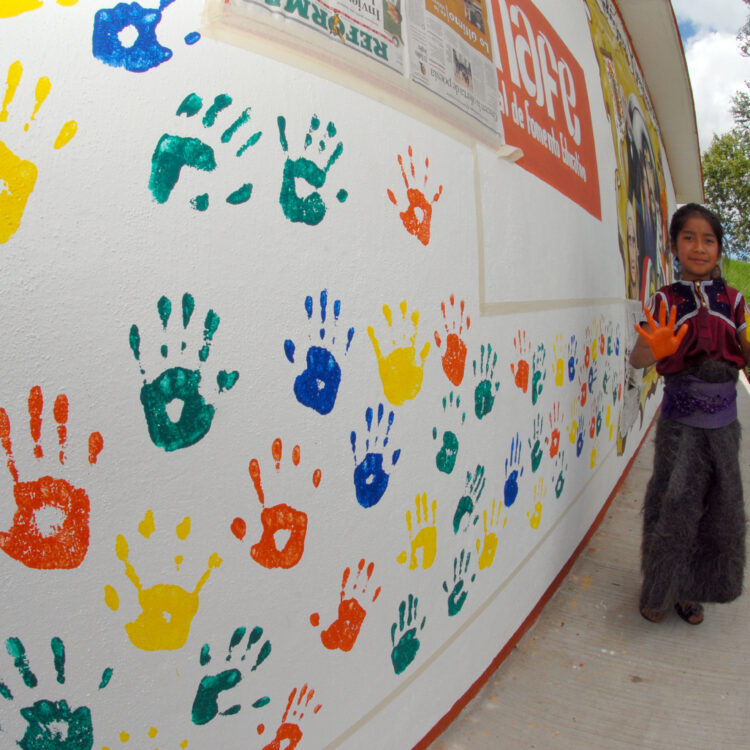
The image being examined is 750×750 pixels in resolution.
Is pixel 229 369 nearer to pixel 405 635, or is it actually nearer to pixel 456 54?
pixel 405 635

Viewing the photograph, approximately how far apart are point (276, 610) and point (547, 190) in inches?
82.3

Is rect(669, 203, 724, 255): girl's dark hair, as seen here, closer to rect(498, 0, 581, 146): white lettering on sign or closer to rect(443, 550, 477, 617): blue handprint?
rect(498, 0, 581, 146): white lettering on sign

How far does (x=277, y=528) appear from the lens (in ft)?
4.29

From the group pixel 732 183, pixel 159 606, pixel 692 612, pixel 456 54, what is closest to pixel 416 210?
pixel 456 54

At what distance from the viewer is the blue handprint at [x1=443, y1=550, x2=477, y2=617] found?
2016mm

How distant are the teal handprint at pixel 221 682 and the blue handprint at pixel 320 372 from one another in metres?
0.47

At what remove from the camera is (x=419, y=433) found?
177 centimetres

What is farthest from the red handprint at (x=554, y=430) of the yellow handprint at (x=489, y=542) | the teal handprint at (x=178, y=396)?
the teal handprint at (x=178, y=396)

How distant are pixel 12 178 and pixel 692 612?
311 centimetres

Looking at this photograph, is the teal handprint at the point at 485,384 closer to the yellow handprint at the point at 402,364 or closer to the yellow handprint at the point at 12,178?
the yellow handprint at the point at 402,364

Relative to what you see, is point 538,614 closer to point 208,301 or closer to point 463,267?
point 463,267

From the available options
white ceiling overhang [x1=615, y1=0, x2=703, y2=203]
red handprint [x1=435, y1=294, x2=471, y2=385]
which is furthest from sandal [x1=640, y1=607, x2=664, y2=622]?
white ceiling overhang [x1=615, y1=0, x2=703, y2=203]

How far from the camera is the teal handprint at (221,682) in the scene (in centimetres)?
117

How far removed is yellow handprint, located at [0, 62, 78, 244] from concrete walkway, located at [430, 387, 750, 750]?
6.22 ft
